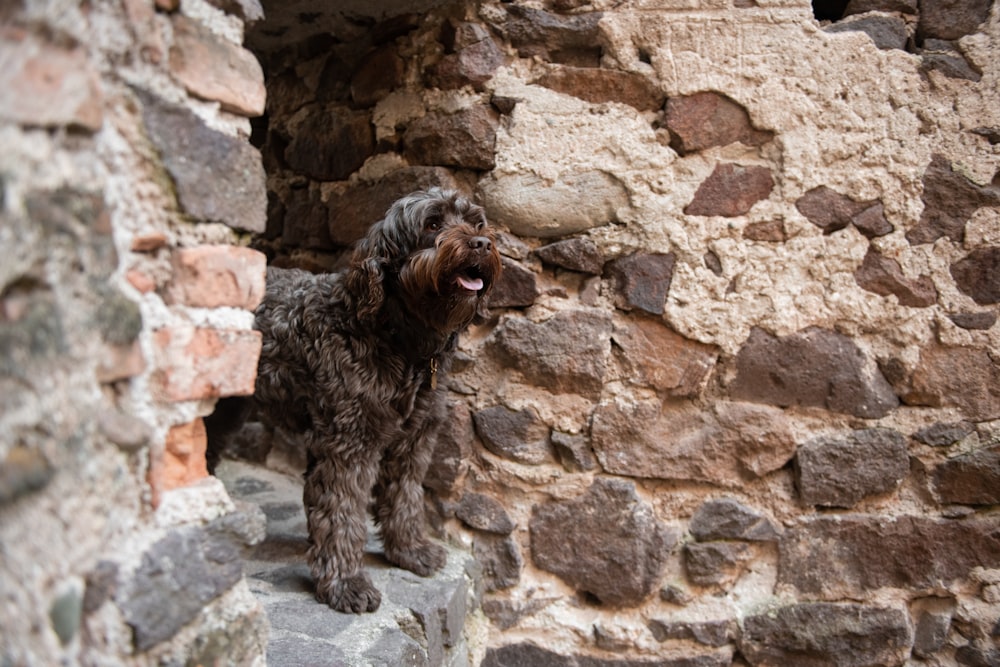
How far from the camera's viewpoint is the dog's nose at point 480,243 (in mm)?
2393

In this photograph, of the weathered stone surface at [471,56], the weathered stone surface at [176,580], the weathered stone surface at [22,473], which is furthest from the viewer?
the weathered stone surface at [471,56]

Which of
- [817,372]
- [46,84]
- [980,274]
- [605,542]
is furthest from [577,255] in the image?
[46,84]

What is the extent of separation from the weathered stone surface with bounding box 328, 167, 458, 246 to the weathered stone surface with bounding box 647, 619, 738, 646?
1.94m

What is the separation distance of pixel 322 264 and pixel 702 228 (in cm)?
176

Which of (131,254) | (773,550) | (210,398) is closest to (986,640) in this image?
(773,550)

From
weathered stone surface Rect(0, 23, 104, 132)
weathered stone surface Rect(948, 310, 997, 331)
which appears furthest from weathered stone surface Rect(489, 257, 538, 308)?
weathered stone surface Rect(0, 23, 104, 132)

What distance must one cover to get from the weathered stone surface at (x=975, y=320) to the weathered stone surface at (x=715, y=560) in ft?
3.81

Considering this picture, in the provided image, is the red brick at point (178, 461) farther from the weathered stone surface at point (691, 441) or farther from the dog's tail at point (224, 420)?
the weathered stone surface at point (691, 441)

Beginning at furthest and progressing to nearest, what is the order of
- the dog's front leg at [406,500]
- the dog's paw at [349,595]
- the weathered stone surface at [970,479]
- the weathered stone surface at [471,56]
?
1. the weathered stone surface at [471,56]
2. the dog's front leg at [406,500]
3. the weathered stone surface at [970,479]
4. the dog's paw at [349,595]

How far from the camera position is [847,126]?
2682 millimetres

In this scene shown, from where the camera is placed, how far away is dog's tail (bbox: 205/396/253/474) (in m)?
2.87

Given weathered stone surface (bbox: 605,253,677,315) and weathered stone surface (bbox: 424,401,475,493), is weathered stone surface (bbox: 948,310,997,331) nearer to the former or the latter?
weathered stone surface (bbox: 605,253,677,315)

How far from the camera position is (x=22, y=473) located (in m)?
0.91

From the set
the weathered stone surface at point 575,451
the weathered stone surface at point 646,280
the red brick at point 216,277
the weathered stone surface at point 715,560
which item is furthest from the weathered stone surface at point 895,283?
the red brick at point 216,277
